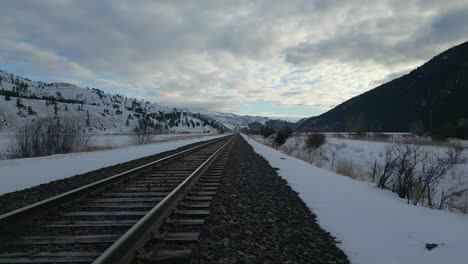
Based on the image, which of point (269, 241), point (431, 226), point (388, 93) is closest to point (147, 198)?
point (269, 241)

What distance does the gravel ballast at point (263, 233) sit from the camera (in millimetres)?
4258

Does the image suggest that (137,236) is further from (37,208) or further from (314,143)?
(314,143)

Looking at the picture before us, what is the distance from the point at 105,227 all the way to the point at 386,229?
469 cm

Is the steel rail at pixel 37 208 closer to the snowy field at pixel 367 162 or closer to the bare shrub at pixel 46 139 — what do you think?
the snowy field at pixel 367 162

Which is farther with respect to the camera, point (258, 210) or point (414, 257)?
point (258, 210)

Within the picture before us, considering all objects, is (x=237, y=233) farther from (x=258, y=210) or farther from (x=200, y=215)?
(x=258, y=210)

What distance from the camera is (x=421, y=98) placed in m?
124

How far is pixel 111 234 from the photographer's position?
4.67 meters

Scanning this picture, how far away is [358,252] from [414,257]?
2.33ft

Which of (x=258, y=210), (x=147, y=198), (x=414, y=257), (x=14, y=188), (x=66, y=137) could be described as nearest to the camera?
(x=414, y=257)

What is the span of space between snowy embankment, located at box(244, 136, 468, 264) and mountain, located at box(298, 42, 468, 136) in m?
Answer: 88.7

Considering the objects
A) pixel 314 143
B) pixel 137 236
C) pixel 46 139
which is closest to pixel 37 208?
pixel 137 236

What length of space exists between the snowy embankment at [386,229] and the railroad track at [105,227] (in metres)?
2.34

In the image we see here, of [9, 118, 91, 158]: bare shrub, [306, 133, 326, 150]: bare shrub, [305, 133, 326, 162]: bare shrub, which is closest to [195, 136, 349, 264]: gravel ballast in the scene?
[9, 118, 91, 158]: bare shrub
